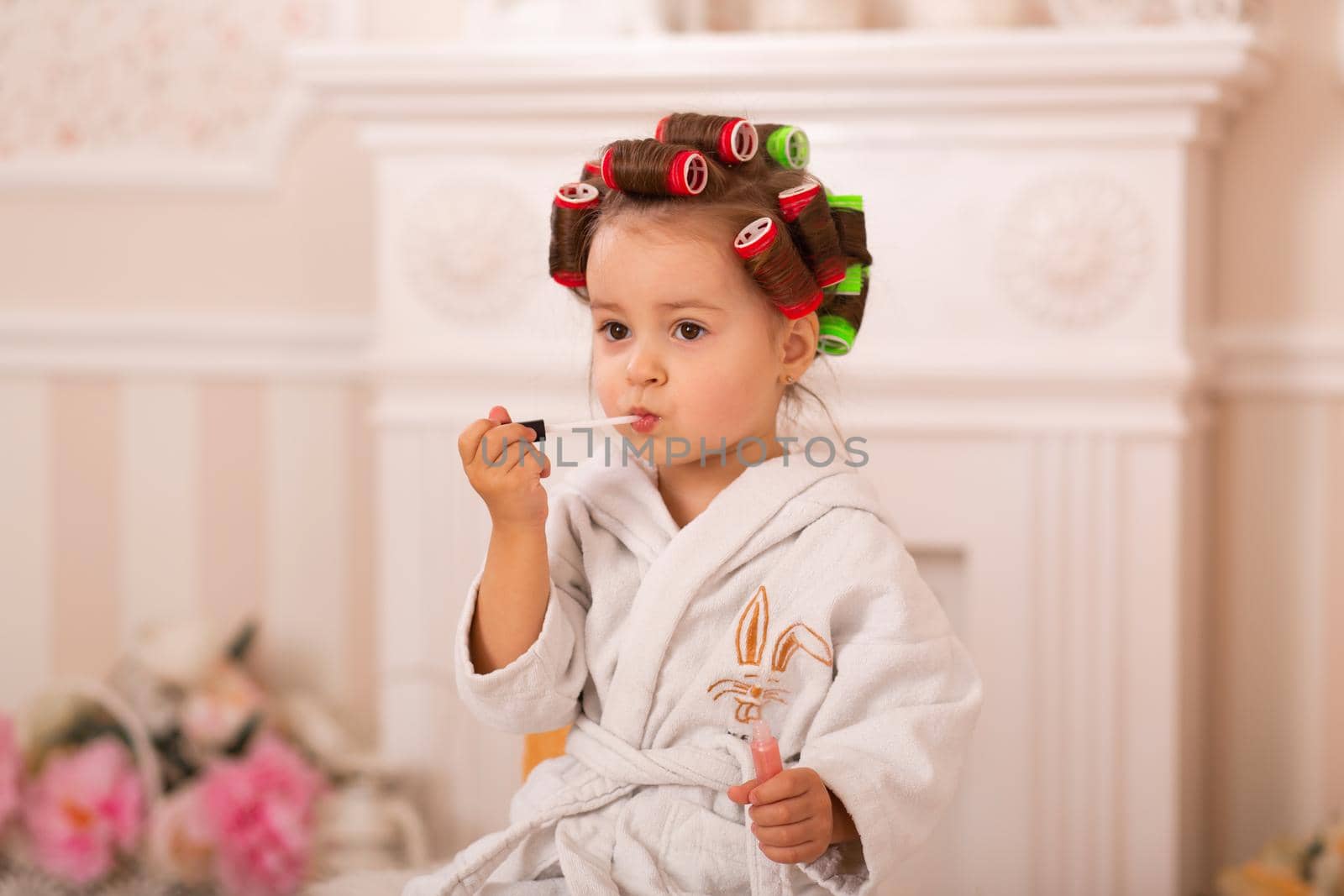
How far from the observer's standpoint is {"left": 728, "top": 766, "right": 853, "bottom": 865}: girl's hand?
916 mm

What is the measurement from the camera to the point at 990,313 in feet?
5.66

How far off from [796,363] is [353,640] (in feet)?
4.15

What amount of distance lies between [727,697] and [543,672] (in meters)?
0.13

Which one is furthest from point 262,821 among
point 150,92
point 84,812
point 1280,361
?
point 1280,361

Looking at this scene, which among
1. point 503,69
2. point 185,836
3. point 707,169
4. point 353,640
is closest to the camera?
point 707,169


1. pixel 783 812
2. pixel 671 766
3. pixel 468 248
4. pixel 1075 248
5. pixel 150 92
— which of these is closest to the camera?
pixel 783 812

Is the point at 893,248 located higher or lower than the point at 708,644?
higher

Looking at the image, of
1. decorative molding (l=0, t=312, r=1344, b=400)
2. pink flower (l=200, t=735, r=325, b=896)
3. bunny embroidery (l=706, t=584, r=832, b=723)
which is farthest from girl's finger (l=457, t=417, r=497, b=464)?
pink flower (l=200, t=735, r=325, b=896)

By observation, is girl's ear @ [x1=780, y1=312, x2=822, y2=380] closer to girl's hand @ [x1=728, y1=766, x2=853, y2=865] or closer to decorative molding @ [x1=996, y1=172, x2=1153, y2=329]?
girl's hand @ [x1=728, y1=766, x2=853, y2=865]

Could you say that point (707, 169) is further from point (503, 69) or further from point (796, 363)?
point (503, 69)

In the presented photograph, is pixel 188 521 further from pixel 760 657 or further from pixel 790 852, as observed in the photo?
pixel 790 852

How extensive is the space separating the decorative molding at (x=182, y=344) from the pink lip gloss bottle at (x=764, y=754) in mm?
1282

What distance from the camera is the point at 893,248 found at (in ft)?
5.71

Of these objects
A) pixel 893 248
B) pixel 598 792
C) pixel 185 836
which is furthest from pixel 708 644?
pixel 185 836
